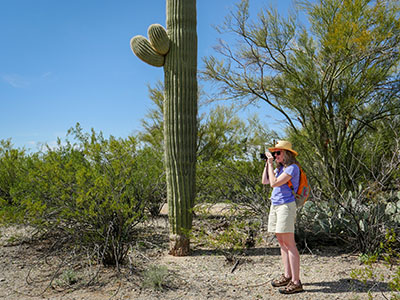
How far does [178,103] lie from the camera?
5316 mm

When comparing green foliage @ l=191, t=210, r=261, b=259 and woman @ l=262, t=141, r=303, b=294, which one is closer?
woman @ l=262, t=141, r=303, b=294

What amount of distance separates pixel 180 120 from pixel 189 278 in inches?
82.8

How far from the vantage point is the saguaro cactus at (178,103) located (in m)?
5.30

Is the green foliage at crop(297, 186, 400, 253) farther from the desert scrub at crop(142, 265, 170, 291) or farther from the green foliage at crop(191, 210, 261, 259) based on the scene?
the desert scrub at crop(142, 265, 170, 291)

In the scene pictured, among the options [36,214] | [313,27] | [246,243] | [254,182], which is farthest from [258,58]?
[36,214]

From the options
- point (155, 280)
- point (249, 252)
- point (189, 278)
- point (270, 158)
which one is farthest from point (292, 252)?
point (249, 252)

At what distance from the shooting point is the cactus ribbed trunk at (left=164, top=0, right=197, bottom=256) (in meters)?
5.29

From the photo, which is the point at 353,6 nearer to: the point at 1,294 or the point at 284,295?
the point at 284,295

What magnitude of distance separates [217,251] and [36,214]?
2.58m

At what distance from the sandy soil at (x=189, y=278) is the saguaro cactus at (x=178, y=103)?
0.63m

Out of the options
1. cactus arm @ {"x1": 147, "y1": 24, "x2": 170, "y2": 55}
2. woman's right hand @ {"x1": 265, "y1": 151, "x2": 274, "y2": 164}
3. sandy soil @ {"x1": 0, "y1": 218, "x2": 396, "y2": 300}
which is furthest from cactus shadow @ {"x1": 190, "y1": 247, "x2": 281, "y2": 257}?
cactus arm @ {"x1": 147, "y1": 24, "x2": 170, "y2": 55}

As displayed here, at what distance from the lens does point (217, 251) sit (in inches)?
220

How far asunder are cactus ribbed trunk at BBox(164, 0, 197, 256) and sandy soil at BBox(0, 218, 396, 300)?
24.3 inches

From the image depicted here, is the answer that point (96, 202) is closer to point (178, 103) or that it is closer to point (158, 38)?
point (178, 103)
